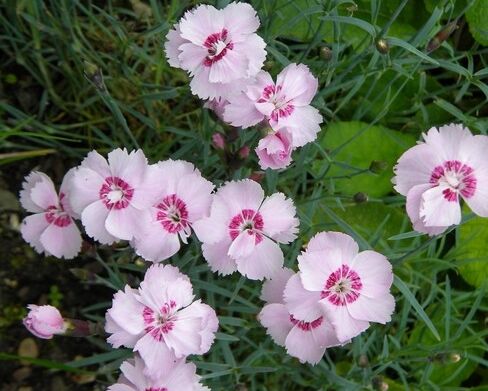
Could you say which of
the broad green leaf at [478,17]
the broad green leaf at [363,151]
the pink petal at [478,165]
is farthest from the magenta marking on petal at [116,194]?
the broad green leaf at [478,17]

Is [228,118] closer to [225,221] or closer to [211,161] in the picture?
[225,221]

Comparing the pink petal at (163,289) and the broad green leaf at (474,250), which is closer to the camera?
the pink petal at (163,289)

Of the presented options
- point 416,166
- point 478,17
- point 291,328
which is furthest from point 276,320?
point 478,17

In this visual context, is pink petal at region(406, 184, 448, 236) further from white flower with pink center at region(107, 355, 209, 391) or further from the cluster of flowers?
white flower with pink center at region(107, 355, 209, 391)

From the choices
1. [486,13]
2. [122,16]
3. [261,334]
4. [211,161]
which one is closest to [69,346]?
[261,334]

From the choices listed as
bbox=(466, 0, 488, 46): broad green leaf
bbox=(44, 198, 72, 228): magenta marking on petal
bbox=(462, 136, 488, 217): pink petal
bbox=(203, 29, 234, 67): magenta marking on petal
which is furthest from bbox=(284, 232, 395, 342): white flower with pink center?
bbox=(466, 0, 488, 46): broad green leaf

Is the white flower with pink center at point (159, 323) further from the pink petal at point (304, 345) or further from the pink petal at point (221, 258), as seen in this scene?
the pink petal at point (304, 345)

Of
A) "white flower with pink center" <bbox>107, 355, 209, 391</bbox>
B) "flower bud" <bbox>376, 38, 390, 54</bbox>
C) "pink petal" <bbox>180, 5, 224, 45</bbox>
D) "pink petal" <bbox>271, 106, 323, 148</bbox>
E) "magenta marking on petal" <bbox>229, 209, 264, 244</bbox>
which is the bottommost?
"white flower with pink center" <bbox>107, 355, 209, 391</bbox>
